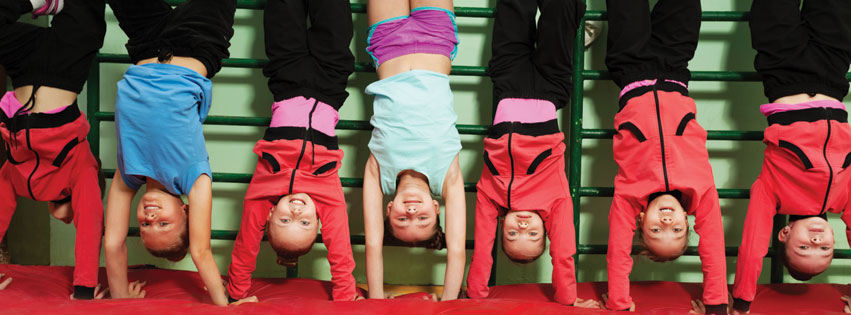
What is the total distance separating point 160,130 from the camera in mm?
2025

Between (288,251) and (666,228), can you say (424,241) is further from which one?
(666,228)

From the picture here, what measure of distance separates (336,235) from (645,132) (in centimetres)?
116

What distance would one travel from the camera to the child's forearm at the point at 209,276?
6.54 feet

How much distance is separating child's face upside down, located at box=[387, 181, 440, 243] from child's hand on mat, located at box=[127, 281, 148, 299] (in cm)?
93

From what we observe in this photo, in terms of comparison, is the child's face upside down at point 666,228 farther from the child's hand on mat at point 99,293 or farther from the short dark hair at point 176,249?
the child's hand on mat at point 99,293

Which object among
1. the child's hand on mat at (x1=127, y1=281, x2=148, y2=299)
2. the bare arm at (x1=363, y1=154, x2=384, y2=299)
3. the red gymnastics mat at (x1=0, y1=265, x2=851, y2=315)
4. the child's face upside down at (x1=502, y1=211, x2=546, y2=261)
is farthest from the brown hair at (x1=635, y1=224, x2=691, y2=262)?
the child's hand on mat at (x1=127, y1=281, x2=148, y2=299)

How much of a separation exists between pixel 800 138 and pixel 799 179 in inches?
5.7

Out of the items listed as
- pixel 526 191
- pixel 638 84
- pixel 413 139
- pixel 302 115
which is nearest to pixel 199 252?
pixel 302 115

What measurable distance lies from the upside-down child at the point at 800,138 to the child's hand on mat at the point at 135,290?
2.11 meters

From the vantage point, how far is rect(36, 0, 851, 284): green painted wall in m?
2.51

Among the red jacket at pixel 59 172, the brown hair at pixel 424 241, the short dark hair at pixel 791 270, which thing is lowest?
the short dark hair at pixel 791 270

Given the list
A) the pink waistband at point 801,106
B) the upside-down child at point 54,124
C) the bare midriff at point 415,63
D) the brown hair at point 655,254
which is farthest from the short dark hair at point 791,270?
the upside-down child at point 54,124

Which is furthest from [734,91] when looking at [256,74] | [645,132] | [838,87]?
[256,74]

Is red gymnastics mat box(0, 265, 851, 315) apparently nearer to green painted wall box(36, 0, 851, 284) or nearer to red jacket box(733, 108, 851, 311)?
red jacket box(733, 108, 851, 311)
